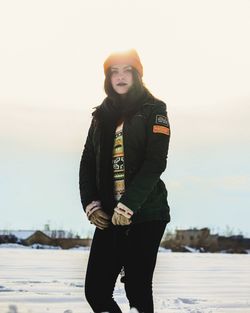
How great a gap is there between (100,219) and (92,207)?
0.09m

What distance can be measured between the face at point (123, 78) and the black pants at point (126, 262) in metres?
0.75

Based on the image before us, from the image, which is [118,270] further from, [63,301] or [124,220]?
[63,301]

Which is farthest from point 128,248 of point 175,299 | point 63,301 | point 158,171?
point 175,299

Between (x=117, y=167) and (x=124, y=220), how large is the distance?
316 millimetres

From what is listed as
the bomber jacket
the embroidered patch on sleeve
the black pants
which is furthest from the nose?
the black pants

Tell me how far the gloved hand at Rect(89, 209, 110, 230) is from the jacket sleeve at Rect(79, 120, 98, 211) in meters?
0.11

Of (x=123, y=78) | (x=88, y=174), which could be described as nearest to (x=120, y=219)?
(x=88, y=174)

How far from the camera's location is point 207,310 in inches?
228

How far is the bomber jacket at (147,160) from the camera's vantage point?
3156mm

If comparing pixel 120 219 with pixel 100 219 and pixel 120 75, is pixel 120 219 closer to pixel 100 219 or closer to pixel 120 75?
pixel 100 219

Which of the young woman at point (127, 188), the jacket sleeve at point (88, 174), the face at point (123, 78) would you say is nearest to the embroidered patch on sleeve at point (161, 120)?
the young woman at point (127, 188)

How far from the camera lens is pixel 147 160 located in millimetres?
3205

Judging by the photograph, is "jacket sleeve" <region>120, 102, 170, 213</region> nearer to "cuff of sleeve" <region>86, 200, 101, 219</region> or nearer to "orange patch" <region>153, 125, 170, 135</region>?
"orange patch" <region>153, 125, 170, 135</region>

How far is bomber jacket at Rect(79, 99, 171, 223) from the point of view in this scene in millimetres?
3156
